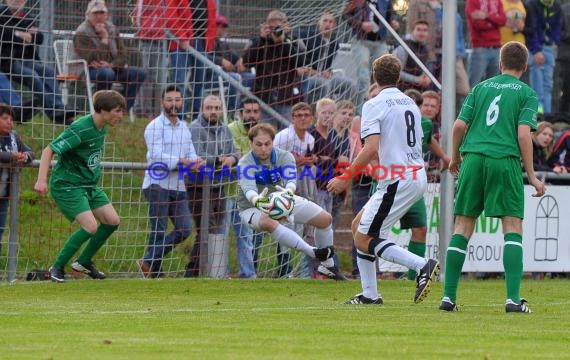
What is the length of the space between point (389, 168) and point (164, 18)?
586 centimetres

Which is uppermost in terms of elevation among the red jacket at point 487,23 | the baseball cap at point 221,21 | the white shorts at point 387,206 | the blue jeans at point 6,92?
the red jacket at point 487,23

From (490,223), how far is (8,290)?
21.1 feet

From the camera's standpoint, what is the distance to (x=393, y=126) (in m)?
10.6

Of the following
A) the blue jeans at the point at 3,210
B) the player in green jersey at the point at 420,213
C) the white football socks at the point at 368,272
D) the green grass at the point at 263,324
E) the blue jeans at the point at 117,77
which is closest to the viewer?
the green grass at the point at 263,324

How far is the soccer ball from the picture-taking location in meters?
13.2

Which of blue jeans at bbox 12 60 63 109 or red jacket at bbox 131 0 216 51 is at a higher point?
red jacket at bbox 131 0 216 51

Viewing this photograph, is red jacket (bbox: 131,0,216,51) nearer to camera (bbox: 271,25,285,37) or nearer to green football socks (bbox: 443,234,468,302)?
camera (bbox: 271,25,285,37)

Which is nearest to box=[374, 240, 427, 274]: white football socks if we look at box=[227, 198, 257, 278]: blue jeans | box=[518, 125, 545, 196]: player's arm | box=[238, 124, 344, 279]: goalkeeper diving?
box=[518, 125, 545, 196]: player's arm

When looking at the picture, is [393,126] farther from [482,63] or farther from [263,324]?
[482,63]

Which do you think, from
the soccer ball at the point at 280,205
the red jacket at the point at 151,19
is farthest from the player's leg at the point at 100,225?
the red jacket at the point at 151,19

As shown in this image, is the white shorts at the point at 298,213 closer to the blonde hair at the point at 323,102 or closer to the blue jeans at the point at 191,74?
the blonde hair at the point at 323,102

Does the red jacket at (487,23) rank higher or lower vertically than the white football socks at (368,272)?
higher

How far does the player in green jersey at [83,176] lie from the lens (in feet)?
43.2

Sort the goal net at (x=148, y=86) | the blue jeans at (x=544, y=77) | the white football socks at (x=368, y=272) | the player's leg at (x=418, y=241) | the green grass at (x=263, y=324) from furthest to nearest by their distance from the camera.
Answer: the blue jeans at (x=544, y=77)
the goal net at (x=148, y=86)
the player's leg at (x=418, y=241)
the white football socks at (x=368, y=272)
the green grass at (x=263, y=324)
